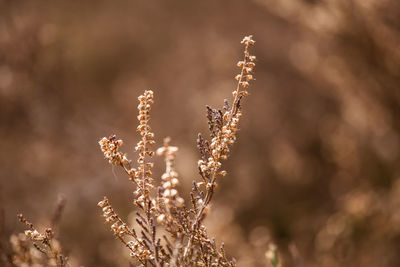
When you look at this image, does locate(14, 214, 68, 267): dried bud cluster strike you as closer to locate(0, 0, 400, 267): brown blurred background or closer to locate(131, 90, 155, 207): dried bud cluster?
locate(131, 90, 155, 207): dried bud cluster

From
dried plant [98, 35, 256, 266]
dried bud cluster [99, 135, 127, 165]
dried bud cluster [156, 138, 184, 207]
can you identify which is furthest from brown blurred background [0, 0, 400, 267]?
dried bud cluster [99, 135, 127, 165]

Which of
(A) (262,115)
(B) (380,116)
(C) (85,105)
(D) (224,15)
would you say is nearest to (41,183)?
(C) (85,105)

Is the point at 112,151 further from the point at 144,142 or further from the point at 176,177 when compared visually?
the point at 176,177

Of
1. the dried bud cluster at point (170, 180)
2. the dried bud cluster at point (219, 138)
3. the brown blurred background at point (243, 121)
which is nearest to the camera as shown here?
the dried bud cluster at point (170, 180)

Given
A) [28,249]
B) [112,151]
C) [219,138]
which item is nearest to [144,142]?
[112,151]

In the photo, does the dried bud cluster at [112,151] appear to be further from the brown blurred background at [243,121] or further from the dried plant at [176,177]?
the brown blurred background at [243,121]

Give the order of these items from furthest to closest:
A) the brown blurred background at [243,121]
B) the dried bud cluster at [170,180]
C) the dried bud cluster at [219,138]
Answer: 1. the brown blurred background at [243,121]
2. the dried bud cluster at [219,138]
3. the dried bud cluster at [170,180]

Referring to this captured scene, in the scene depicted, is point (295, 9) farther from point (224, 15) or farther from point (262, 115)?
point (224, 15)

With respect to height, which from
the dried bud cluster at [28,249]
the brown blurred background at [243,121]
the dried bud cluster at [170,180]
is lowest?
the dried bud cluster at [28,249]

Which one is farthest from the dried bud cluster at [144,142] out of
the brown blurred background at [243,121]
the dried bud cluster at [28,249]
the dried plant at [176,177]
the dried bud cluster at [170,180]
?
the brown blurred background at [243,121]
